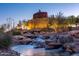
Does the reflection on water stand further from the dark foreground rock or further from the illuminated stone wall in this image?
the illuminated stone wall

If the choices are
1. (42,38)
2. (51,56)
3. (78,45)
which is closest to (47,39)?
(42,38)

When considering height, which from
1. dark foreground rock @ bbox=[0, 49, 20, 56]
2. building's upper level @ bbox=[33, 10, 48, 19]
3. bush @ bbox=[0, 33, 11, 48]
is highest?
building's upper level @ bbox=[33, 10, 48, 19]

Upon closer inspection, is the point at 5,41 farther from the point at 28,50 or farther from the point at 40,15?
the point at 40,15

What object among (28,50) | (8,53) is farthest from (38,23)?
(8,53)

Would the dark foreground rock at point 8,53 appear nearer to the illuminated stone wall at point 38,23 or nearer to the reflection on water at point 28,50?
the reflection on water at point 28,50

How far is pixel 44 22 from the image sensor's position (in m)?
1.60

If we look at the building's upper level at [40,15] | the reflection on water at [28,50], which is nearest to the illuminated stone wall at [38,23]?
the building's upper level at [40,15]

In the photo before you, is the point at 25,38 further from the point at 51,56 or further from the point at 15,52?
the point at 51,56

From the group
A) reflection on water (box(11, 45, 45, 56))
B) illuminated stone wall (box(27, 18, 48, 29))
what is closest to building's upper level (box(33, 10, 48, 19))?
illuminated stone wall (box(27, 18, 48, 29))

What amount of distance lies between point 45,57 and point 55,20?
0.36 m

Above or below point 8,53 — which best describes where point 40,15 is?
above

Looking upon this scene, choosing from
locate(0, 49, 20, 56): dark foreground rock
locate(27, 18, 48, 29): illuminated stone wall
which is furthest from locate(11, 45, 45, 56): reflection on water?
locate(27, 18, 48, 29): illuminated stone wall

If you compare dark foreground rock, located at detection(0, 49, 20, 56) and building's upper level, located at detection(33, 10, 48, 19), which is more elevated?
building's upper level, located at detection(33, 10, 48, 19)

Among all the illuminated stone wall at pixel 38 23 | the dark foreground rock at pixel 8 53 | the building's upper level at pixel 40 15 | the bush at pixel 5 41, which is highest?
the building's upper level at pixel 40 15
